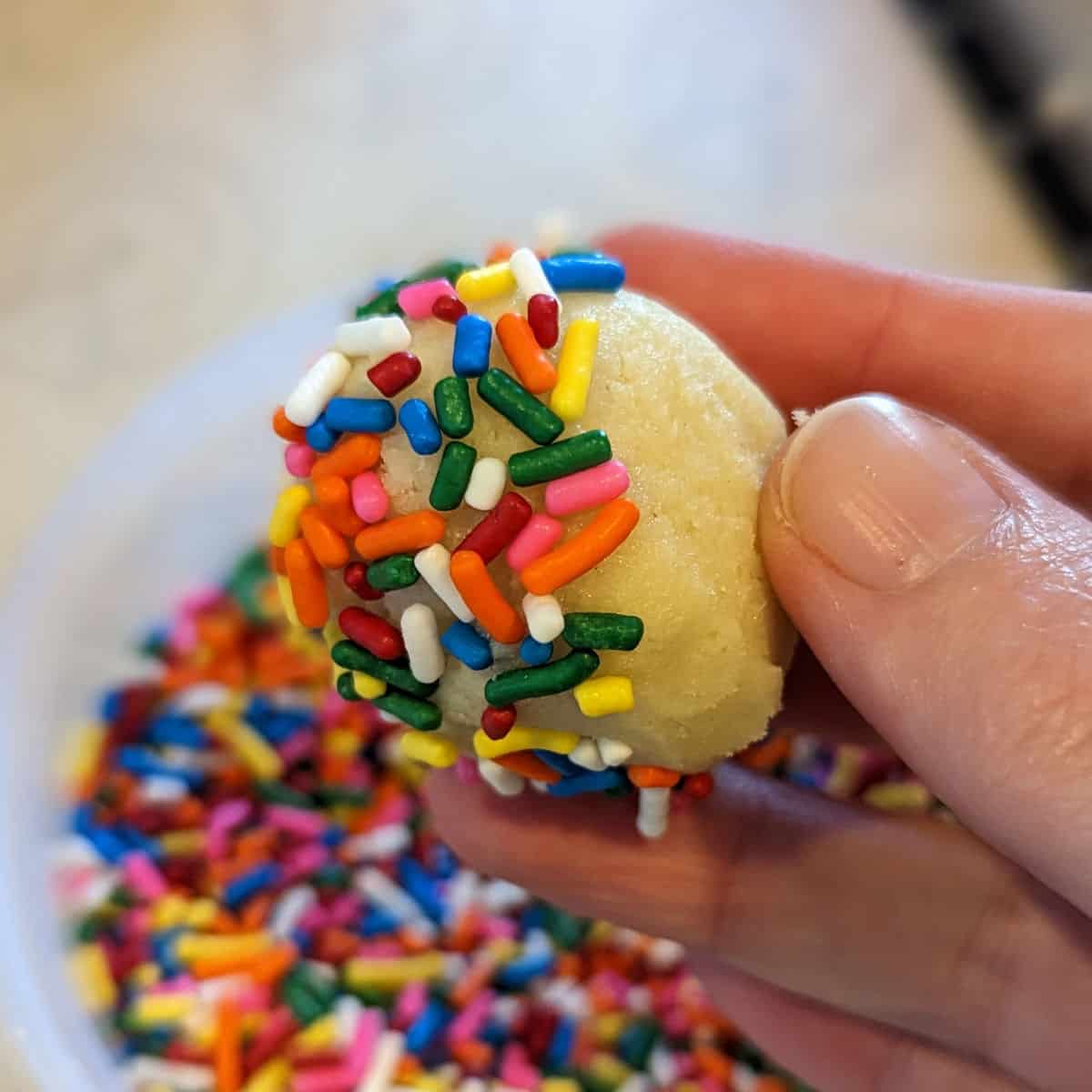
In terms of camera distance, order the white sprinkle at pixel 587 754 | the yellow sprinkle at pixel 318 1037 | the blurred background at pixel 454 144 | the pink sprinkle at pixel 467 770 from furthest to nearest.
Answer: the blurred background at pixel 454 144, the yellow sprinkle at pixel 318 1037, the pink sprinkle at pixel 467 770, the white sprinkle at pixel 587 754

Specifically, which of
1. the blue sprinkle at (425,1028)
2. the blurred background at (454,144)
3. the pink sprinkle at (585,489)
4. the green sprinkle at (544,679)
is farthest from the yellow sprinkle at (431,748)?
the blurred background at (454,144)

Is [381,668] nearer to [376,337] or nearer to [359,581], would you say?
[359,581]

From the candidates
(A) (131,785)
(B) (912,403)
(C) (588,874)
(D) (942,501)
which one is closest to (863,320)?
(B) (912,403)

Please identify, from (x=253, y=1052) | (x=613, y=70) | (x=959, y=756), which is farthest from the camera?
(x=613, y=70)

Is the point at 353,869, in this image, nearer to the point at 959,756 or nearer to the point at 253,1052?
the point at 253,1052

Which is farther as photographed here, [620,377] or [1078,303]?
[1078,303]

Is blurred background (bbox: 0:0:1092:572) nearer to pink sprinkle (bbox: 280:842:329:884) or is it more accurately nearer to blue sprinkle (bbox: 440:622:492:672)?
pink sprinkle (bbox: 280:842:329:884)

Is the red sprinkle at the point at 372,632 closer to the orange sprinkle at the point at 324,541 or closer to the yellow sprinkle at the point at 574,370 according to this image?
the orange sprinkle at the point at 324,541
